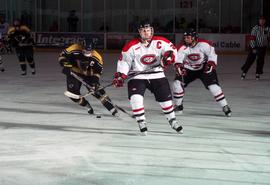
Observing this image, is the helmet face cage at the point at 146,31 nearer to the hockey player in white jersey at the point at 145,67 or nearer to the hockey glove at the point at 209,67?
the hockey player in white jersey at the point at 145,67

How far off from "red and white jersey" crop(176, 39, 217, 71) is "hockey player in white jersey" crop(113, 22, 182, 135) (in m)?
1.25

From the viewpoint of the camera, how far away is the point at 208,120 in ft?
23.2

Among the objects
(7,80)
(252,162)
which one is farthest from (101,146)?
(7,80)

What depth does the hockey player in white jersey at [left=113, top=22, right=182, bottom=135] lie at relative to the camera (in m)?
5.99

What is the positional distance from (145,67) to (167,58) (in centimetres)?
29

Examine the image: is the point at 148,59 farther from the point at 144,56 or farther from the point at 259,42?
the point at 259,42

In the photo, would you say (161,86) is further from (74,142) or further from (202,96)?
(202,96)

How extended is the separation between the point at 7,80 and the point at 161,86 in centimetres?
619

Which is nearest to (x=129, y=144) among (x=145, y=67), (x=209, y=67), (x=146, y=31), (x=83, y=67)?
(x=145, y=67)

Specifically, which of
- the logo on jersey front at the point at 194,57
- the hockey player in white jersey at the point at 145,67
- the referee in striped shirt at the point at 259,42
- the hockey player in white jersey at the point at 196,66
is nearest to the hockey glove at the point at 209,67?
the hockey player in white jersey at the point at 196,66

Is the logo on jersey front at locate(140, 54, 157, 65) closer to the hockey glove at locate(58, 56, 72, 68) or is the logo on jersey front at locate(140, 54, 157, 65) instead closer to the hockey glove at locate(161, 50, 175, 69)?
the hockey glove at locate(161, 50, 175, 69)

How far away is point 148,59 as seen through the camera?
605cm

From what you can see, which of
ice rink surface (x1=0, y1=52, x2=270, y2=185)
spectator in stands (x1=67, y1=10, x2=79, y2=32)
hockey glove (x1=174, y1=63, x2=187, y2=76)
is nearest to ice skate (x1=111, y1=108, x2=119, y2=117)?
ice rink surface (x1=0, y1=52, x2=270, y2=185)

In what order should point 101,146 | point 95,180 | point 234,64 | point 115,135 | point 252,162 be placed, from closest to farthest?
point 95,180 → point 252,162 → point 101,146 → point 115,135 → point 234,64
